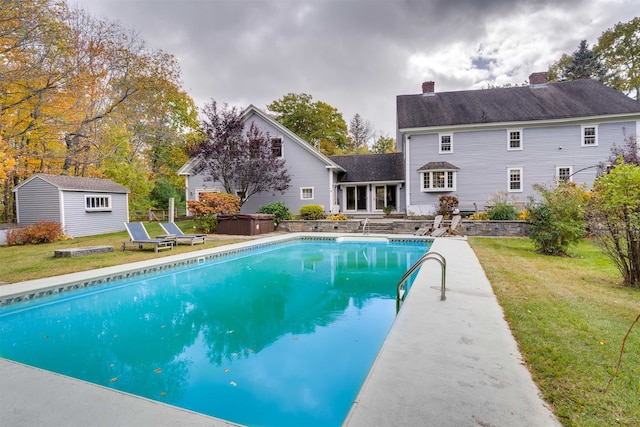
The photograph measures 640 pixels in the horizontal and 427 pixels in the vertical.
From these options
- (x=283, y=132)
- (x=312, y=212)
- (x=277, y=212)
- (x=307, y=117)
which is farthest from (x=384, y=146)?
(x=277, y=212)

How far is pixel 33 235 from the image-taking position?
1330cm

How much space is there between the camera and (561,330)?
3.66 meters

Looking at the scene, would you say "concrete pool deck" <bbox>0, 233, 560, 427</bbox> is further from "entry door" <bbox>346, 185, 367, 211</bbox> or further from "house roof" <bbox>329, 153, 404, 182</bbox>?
"entry door" <bbox>346, 185, 367, 211</bbox>

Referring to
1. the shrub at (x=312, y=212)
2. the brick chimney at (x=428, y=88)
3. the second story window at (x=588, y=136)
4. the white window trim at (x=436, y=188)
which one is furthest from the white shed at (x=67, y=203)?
the second story window at (x=588, y=136)

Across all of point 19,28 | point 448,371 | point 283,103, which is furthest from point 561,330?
point 283,103

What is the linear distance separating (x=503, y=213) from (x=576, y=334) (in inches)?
503

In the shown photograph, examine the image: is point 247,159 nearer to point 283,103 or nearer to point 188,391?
point 188,391

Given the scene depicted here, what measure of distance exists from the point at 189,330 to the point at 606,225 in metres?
7.60

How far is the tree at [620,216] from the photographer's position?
5231 millimetres

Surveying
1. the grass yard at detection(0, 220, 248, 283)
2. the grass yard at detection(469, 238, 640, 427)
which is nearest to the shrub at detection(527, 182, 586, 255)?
the grass yard at detection(469, 238, 640, 427)

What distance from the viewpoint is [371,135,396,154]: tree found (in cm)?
3865

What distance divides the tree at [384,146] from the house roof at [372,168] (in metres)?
15.6

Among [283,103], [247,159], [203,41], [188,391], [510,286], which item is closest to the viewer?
[188,391]

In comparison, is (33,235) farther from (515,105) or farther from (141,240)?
(515,105)
